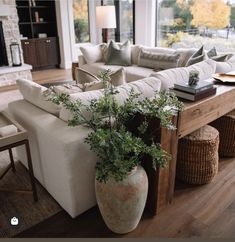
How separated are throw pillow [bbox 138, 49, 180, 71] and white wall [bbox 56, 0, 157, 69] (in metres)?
1.43

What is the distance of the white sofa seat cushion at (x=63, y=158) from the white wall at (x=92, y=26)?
14.8ft

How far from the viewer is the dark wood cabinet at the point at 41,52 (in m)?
6.52

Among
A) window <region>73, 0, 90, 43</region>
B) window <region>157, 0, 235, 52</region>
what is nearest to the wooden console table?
window <region>157, 0, 235, 52</region>

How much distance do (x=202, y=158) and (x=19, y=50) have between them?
4.93 meters

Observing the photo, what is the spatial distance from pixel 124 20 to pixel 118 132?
18.7ft

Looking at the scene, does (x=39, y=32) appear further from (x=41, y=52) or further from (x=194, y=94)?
(x=194, y=94)

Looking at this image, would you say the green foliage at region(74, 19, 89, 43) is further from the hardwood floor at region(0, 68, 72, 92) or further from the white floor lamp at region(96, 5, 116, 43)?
the white floor lamp at region(96, 5, 116, 43)

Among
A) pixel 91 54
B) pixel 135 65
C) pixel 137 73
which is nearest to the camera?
pixel 137 73

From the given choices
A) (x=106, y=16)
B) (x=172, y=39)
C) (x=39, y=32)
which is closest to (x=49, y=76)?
(x=39, y=32)

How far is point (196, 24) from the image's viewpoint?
5.29 metres

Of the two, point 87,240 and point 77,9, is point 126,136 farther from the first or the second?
point 77,9

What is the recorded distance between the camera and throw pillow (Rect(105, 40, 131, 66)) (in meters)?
4.86

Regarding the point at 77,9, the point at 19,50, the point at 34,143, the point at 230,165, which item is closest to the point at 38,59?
the point at 19,50

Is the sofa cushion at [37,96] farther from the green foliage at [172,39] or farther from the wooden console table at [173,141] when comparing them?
the green foliage at [172,39]
